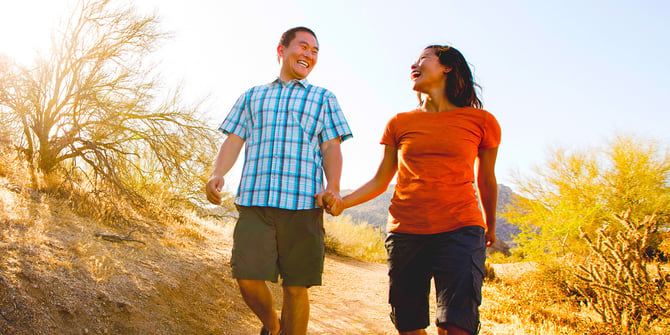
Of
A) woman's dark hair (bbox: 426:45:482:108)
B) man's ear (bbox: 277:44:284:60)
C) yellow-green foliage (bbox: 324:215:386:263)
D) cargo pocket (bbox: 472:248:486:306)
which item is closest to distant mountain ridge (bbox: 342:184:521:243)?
yellow-green foliage (bbox: 324:215:386:263)

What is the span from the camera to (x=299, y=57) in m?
3.28

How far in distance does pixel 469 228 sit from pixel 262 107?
5.04ft

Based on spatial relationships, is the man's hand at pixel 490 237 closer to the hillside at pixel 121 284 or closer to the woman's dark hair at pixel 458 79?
the woman's dark hair at pixel 458 79

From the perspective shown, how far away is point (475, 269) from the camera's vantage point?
237 cm

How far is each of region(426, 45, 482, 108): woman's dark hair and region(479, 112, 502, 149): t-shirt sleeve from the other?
0.21 meters

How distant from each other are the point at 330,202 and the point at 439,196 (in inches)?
27.4

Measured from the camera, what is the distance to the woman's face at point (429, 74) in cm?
292

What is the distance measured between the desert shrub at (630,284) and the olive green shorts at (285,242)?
2.78 m

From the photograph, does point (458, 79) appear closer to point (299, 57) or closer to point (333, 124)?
point (333, 124)

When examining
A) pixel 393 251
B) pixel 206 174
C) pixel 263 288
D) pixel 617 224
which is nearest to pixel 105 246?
pixel 263 288

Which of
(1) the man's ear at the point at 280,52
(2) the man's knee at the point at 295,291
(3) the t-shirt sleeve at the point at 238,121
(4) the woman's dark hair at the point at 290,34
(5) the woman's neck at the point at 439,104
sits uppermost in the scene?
(4) the woman's dark hair at the point at 290,34

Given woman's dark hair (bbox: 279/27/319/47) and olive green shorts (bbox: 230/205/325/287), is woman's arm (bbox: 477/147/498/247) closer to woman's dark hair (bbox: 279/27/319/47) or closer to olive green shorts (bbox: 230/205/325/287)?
olive green shorts (bbox: 230/205/325/287)

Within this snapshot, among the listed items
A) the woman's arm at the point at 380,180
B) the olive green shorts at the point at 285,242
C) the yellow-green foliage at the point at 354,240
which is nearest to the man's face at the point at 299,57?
the woman's arm at the point at 380,180

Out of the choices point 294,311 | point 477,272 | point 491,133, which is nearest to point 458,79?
point 491,133
